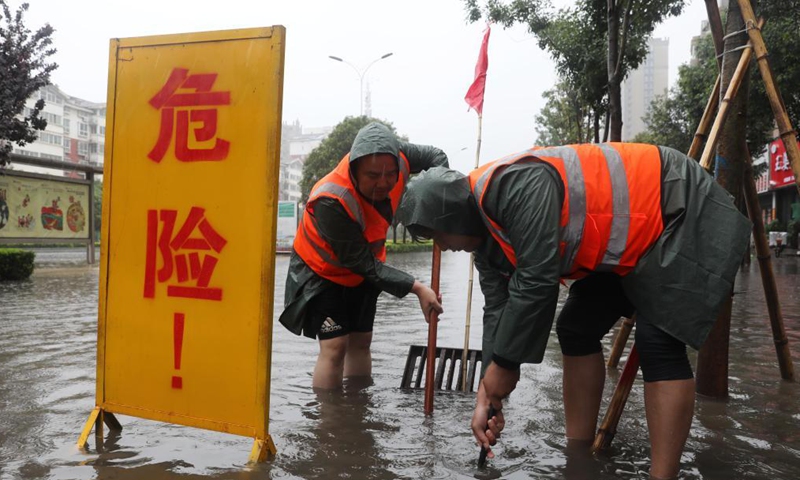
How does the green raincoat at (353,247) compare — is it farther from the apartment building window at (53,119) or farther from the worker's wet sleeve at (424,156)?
the apartment building window at (53,119)

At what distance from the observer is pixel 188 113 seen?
263 cm

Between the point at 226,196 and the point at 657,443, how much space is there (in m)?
1.81

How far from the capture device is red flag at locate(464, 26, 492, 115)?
15.5ft

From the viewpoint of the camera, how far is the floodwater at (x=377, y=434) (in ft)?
8.46

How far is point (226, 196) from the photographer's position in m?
2.57

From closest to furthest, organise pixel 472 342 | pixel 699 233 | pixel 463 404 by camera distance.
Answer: pixel 699 233 → pixel 463 404 → pixel 472 342

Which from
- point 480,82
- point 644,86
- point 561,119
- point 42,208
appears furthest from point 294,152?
point 480,82

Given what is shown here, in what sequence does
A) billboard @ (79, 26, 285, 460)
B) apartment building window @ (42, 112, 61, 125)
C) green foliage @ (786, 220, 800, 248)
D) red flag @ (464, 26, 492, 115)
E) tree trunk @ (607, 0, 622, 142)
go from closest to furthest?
billboard @ (79, 26, 285, 460), red flag @ (464, 26, 492, 115), tree trunk @ (607, 0, 622, 142), green foliage @ (786, 220, 800, 248), apartment building window @ (42, 112, 61, 125)

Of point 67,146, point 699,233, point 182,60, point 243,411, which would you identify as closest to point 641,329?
point 699,233

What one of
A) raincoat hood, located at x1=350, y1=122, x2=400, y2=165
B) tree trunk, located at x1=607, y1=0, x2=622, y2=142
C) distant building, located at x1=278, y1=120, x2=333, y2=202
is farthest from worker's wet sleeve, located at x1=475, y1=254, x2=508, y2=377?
distant building, located at x1=278, y1=120, x2=333, y2=202

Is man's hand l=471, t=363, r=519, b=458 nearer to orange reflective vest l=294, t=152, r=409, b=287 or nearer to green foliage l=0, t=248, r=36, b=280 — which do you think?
orange reflective vest l=294, t=152, r=409, b=287

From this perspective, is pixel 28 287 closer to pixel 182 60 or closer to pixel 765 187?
pixel 182 60

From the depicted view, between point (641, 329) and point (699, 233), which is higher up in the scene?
point (699, 233)

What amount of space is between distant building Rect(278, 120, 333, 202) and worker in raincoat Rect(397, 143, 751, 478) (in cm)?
9275
